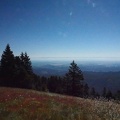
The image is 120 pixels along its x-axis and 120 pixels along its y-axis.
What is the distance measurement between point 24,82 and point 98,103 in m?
56.0

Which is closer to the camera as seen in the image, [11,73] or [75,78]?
[11,73]

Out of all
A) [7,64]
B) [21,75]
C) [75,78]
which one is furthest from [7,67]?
[75,78]

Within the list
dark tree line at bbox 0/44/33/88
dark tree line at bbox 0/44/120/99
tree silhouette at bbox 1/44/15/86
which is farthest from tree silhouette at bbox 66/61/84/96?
tree silhouette at bbox 1/44/15/86

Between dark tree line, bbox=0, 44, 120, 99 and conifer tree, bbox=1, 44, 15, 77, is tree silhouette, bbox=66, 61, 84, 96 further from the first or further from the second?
conifer tree, bbox=1, 44, 15, 77

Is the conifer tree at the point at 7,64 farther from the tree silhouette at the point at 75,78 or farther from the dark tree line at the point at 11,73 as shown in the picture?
the tree silhouette at the point at 75,78

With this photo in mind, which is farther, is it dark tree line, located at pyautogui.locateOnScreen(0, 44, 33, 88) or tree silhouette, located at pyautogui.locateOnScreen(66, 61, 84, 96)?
tree silhouette, located at pyautogui.locateOnScreen(66, 61, 84, 96)

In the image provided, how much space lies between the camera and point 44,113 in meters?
11.3

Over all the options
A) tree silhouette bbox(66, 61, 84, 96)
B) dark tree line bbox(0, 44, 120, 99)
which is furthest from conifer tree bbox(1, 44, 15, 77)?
tree silhouette bbox(66, 61, 84, 96)

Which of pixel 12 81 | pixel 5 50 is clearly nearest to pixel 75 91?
pixel 12 81

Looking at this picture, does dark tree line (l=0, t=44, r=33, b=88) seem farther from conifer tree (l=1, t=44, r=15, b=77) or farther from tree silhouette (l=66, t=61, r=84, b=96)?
tree silhouette (l=66, t=61, r=84, b=96)

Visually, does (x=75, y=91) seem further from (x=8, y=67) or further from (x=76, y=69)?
(x=8, y=67)

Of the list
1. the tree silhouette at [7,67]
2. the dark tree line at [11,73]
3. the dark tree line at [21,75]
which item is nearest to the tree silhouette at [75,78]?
the dark tree line at [21,75]

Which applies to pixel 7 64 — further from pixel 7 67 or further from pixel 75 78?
pixel 75 78

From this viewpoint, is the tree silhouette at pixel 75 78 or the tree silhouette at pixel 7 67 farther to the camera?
the tree silhouette at pixel 75 78
